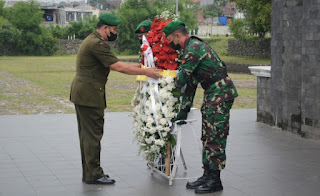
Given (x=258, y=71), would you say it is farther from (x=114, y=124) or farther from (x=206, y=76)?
(x=206, y=76)

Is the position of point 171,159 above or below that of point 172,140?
below

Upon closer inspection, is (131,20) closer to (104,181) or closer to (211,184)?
(104,181)

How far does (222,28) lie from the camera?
4281 inches

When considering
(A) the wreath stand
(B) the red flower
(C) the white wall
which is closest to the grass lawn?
(A) the wreath stand

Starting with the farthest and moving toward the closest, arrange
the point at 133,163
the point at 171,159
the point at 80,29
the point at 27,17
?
the point at 80,29 < the point at 27,17 < the point at 133,163 < the point at 171,159

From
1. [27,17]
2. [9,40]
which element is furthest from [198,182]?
[27,17]

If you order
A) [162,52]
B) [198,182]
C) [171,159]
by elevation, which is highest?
[162,52]

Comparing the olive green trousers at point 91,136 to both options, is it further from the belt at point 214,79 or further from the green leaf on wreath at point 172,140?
the belt at point 214,79

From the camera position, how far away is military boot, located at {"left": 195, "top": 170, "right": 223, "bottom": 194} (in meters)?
6.63

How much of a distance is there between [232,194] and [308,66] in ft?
15.0

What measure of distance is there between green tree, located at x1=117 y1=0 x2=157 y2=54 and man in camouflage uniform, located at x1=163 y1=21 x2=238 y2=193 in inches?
2478

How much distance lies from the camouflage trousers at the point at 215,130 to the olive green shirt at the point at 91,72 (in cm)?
127

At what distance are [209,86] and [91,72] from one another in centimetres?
144

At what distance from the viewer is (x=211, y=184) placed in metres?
6.67
